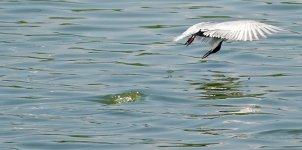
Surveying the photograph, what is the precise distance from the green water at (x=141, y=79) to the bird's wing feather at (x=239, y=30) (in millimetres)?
447

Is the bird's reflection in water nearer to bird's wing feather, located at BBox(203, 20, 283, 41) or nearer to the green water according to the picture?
the green water

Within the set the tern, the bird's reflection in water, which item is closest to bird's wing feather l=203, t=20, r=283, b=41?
the tern

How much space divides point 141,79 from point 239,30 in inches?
44.2

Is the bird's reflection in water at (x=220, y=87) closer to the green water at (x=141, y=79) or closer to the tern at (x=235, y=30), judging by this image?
the green water at (x=141, y=79)

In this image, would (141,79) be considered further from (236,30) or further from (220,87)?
(236,30)

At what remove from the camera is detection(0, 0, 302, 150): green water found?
10289 millimetres

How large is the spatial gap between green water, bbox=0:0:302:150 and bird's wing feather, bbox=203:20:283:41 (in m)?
0.45

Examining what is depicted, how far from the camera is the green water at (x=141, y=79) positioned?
10289mm

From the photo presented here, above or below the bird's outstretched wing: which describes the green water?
below

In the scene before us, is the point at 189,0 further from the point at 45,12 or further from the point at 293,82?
the point at 293,82

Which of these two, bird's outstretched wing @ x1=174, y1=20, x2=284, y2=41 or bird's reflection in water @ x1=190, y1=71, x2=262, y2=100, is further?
bird's outstretched wing @ x1=174, y1=20, x2=284, y2=41

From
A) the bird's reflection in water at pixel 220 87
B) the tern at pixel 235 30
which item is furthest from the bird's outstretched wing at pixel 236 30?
the bird's reflection in water at pixel 220 87

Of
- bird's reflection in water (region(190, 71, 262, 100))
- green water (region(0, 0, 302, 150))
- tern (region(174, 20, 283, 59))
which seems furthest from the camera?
tern (region(174, 20, 283, 59))

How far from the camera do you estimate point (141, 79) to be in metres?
13.0
